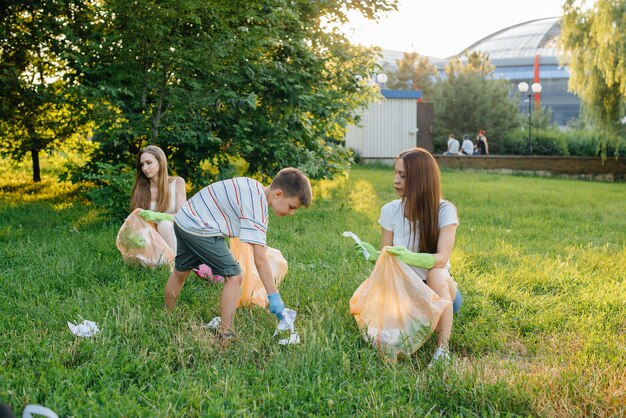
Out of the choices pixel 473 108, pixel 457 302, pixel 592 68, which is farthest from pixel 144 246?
pixel 473 108

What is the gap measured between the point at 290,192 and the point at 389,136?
62.5ft

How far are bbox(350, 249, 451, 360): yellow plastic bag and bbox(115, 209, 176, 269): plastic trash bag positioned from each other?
Answer: 2140 millimetres

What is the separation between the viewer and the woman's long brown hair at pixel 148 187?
17.9 feet

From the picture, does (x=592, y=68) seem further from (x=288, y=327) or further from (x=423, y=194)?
(x=288, y=327)

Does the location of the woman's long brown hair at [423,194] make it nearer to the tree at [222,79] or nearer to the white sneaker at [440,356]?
the white sneaker at [440,356]

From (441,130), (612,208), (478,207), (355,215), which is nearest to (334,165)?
(355,215)

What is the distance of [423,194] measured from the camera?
3.57 meters

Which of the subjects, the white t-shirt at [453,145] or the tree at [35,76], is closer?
the tree at [35,76]

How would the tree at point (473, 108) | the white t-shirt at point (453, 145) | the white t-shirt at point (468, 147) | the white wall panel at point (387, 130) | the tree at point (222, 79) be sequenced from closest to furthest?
1. the tree at point (222, 79)
2. the white wall panel at point (387, 130)
3. the white t-shirt at point (453, 145)
4. the white t-shirt at point (468, 147)
5. the tree at point (473, 108)

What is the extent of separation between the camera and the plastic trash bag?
5109mm

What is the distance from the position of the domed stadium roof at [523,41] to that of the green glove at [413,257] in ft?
235

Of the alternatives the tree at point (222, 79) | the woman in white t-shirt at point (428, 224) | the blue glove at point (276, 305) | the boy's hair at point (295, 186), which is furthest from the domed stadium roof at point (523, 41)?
the blue glove at point (276, 305)

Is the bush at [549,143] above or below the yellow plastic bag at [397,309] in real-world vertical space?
above

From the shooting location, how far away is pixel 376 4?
10172 mm
